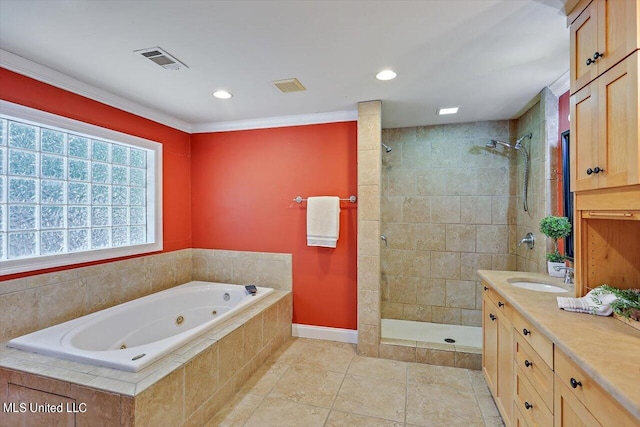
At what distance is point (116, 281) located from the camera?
2682 mm

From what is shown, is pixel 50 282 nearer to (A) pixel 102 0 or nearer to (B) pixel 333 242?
(A) pixel 102 0

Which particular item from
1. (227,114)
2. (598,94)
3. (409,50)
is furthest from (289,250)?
→ (598,94)

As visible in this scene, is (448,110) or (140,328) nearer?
(140,328)

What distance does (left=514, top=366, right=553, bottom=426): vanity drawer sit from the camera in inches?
51.0

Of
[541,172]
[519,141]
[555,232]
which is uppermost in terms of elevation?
[519,141]

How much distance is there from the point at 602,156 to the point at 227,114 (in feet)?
9.92

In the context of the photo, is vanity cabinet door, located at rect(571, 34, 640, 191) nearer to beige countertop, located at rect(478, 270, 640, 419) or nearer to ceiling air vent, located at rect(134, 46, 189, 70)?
beige countertop, located at rect(478, 270, 640, 419)

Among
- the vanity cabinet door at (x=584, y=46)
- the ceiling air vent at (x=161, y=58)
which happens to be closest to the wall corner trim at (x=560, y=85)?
the vanity cabinet door at (x=584, y=46)

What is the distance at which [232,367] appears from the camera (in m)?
2.23

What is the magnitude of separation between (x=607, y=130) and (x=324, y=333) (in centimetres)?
278

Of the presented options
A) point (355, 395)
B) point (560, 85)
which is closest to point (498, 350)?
point (355, 395)

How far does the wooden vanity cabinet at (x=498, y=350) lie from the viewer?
1770mm

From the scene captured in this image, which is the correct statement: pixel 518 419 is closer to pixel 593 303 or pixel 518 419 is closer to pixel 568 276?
pixel 593 303

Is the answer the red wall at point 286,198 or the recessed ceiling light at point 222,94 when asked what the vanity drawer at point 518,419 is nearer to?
the red wall at point 286,198
